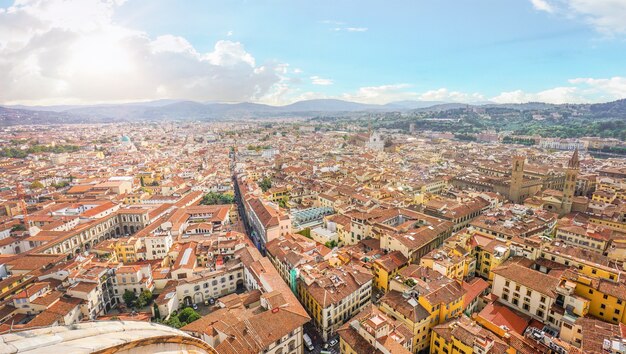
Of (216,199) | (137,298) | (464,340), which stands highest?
(464,340)

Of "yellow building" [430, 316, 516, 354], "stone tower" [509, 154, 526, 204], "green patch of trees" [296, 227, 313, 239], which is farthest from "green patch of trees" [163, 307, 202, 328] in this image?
"stone tower" [509, 154, 526, 204]

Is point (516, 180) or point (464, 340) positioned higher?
point (516, 180)

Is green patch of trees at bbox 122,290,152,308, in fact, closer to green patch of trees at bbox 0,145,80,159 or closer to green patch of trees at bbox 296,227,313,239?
green patch of trees at bbox 296,227,313,239

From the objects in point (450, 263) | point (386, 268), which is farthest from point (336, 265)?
point (450, 263)

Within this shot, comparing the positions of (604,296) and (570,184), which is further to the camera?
(570,184)

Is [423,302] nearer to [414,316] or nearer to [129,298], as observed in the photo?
[414,316]

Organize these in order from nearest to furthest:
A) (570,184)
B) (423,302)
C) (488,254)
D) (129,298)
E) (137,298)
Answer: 1. (423,302)
2. (129,298)
3. (137,298)
4. (488,254)
5. (570,184)

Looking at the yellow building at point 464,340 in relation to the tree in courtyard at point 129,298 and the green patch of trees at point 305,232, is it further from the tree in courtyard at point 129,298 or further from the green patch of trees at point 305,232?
the tree in courtyard at point 129,298
